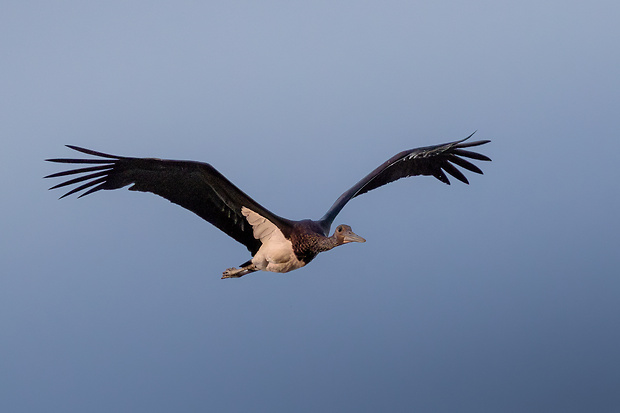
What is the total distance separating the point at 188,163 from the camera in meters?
8.32

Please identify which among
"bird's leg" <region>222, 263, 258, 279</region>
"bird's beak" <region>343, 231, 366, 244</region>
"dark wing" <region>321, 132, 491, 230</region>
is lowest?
"bird's beak" <region>343, 231, 366, 244</region>

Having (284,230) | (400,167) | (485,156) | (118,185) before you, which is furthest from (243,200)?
(485,156)

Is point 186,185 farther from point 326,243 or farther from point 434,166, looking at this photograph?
point 434,166

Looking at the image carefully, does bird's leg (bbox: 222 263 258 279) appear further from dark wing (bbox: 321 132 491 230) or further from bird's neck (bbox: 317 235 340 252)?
dark wing (bbox: 321 132 491 230)

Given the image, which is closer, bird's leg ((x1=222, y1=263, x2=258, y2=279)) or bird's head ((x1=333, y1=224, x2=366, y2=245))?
bird's head ((x1=333, y1=224, x2=366, y2=245))

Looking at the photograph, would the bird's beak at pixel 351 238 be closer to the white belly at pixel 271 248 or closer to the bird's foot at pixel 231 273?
the white belly at pixel 271 248

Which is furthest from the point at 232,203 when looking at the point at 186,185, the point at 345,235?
the point at 345,235

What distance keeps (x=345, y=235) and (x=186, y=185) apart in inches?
67.8

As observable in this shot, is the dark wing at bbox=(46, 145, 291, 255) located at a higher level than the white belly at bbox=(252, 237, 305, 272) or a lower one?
higher

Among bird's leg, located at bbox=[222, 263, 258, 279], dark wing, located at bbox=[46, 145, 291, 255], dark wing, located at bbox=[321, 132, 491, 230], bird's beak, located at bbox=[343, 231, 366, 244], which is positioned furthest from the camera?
dark wing, located at bbox=[321, 132, 491, 230]

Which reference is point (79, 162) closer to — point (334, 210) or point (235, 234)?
point (235, 234)

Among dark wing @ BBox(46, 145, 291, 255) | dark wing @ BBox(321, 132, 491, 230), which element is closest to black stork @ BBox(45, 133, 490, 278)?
dark wing @ BBox(46, 145, 291, 255)

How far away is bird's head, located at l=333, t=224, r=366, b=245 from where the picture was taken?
29.3ft

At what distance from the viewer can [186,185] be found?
28.8 feet
